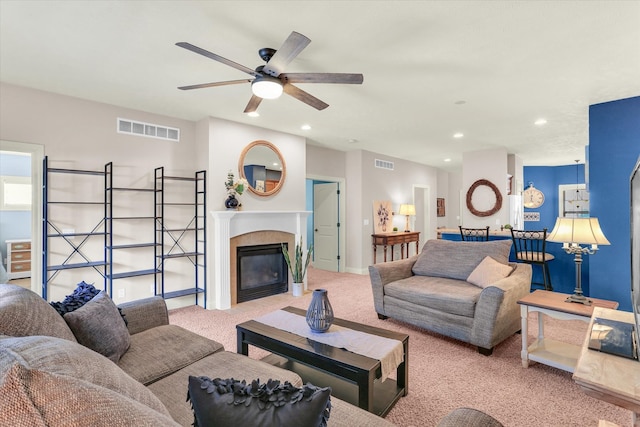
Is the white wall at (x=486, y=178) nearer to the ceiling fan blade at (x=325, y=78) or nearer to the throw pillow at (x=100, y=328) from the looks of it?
the ceiling fan blade at (x=325, y=78)

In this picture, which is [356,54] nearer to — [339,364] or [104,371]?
[339,364]

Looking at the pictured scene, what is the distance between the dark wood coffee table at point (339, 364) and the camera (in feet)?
5.96

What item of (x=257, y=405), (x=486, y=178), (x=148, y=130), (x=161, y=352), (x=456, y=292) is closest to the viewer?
(x=257, y=405)

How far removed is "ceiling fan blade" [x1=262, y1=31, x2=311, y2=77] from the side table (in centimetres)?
253

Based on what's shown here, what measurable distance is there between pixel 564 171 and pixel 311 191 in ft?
23.7

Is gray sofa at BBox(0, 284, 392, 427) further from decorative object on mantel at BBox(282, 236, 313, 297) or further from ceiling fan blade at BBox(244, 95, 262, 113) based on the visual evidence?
decorative object on mantel at BBox(282, 236, 313, 297)

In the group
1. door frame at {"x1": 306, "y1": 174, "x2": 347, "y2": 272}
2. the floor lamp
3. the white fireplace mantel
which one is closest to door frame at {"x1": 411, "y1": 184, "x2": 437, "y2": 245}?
door frame at {"x1": 306, "y1": 174, "x2": 347, "y2": 272}

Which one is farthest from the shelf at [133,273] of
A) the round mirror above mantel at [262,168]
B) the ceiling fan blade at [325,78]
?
A: the ceiling fan blade at [325,78]

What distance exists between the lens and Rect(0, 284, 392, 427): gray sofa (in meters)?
0.52

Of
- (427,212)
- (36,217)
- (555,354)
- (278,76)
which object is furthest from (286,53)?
(427,212)

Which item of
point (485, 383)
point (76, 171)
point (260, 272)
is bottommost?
point (485, 383)

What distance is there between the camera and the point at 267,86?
7.79 feet

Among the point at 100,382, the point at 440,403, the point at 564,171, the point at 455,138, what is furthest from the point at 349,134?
the point at 564,171

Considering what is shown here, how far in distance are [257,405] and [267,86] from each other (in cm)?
217
